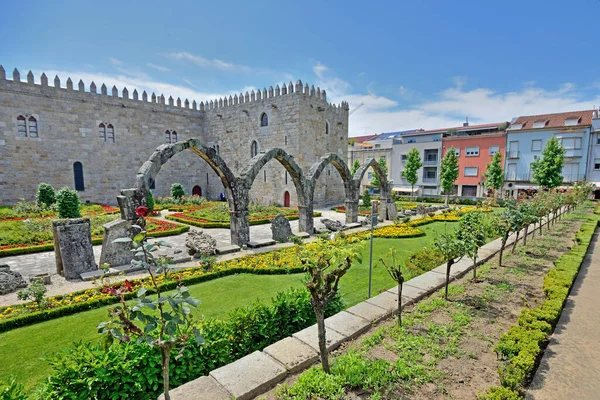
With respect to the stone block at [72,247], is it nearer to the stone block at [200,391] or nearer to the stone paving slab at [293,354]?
the stone block at [200,391]

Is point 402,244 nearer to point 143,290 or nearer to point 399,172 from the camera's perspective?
point 143,290

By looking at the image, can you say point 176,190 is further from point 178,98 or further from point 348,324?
point 348,324

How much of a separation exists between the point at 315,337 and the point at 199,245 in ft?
22.9

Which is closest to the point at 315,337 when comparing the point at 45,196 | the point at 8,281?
the point at 8,281

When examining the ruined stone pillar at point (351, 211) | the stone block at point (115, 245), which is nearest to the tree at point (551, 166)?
the ruined stone pillar at point (351, 211)

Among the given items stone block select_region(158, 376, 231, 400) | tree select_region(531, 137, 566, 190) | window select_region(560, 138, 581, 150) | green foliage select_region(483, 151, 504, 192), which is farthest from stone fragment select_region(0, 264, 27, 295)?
window select_region(560, 138, 581, 150)

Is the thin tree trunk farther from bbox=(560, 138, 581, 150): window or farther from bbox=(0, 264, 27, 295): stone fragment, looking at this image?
bbox=(560, 138, 581, 150): window

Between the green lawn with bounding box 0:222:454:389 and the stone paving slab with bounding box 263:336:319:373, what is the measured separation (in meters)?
1.21

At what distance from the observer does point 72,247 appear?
28.4ft

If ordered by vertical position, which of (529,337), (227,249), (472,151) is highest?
(472,151)

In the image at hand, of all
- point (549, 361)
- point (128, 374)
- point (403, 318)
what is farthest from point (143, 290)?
point (549, 361)

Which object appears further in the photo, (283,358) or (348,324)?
(348,324)

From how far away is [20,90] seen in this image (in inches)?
835

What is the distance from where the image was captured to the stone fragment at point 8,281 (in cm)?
762
